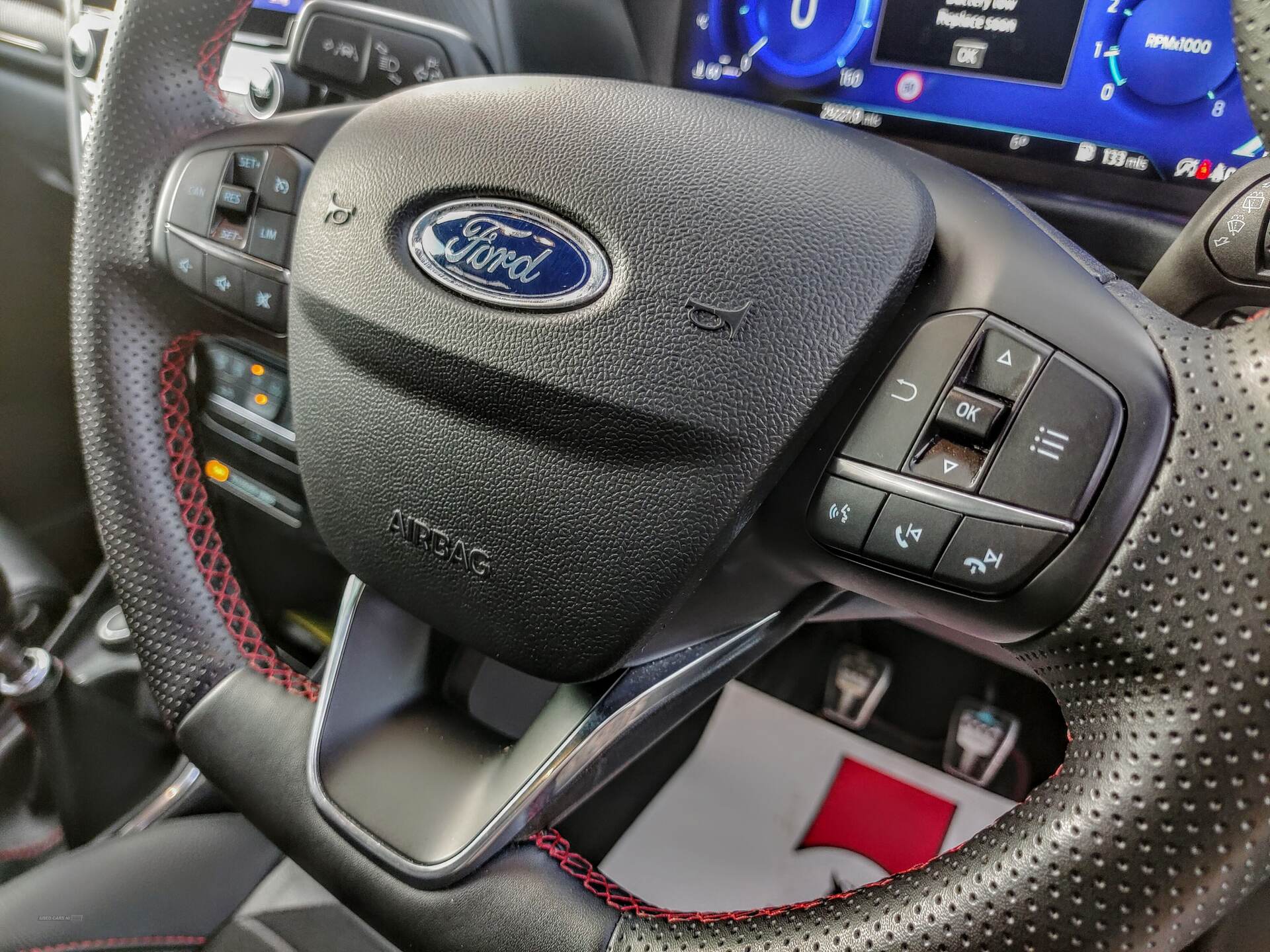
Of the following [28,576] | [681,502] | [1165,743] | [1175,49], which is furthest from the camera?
[28,576]

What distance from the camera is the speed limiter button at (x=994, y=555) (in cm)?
42

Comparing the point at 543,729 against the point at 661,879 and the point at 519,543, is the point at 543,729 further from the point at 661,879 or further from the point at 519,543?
the point at 661,879

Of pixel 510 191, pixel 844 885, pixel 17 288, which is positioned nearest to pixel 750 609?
pixel 510 191

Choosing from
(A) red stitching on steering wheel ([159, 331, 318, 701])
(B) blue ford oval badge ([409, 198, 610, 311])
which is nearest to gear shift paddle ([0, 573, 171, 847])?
(A) red stitching on steering wheel ([159, 331, 318, 701])

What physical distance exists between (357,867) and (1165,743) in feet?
1.38

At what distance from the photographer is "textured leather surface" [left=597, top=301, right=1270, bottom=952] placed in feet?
1.19

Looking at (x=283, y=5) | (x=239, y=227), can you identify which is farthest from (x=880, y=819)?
(x=283, y=5)

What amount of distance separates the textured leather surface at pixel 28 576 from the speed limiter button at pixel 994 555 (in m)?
1.26

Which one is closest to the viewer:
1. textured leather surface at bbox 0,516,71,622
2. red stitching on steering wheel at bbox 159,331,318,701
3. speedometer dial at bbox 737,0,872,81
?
red stitching on steering wheel at bbox 159,331,318,701

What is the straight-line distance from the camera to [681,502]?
0.48 m

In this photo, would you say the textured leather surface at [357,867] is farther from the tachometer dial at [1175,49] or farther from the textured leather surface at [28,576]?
the textured leather surface at [28,576]

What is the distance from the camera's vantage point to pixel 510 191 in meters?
0.54

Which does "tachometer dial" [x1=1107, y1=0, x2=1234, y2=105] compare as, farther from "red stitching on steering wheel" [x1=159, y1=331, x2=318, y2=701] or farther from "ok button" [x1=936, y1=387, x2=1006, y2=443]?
"red stitching on steering wheel" [x1=159, y1=331, x2=318, y2=701]

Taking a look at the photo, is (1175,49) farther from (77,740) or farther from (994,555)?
(77,740)
